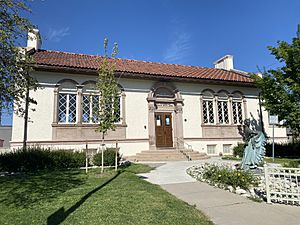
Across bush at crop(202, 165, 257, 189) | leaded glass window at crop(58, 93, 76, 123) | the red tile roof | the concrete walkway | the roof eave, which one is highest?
the red tile roof

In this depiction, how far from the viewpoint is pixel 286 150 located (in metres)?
18.0

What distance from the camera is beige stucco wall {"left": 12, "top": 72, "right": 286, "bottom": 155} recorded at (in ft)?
44.7

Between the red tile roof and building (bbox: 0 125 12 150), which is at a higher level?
the red tile roof

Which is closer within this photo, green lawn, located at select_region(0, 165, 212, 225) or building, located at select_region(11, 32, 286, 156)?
green lawn, located at select_region(0, 165, 212, 225)

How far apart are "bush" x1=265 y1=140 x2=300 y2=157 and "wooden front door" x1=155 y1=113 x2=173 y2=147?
316 inches

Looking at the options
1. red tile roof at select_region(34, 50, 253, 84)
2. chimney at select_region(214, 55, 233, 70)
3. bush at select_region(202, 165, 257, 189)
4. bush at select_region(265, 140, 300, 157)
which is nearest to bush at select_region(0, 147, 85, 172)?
red tile roof at select_region(34, 50, 253, 84)

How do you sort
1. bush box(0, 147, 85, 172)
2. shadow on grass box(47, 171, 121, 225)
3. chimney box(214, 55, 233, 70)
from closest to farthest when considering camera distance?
shadow on grass box(47, 171, 121, 225)
bush box(0, 147, 85, 172)
chimney box(214, 55, 233, 70)

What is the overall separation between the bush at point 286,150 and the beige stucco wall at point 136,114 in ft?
5.60

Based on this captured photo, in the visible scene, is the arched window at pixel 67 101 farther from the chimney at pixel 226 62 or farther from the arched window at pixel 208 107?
the chimney at pixel 226 62

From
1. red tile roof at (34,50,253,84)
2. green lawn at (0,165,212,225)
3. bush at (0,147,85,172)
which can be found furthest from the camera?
red tile roof at (34,50,253,84)

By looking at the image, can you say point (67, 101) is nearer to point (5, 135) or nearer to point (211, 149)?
point (211, 149)

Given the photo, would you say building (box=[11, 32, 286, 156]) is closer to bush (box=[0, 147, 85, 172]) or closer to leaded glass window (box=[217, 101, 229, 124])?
leaded glass window (box=[217, 101, 229, 124])

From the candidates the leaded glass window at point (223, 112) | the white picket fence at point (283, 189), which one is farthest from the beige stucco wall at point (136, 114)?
the white picket fence at point (283, 189)

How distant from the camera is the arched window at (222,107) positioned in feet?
60.2
